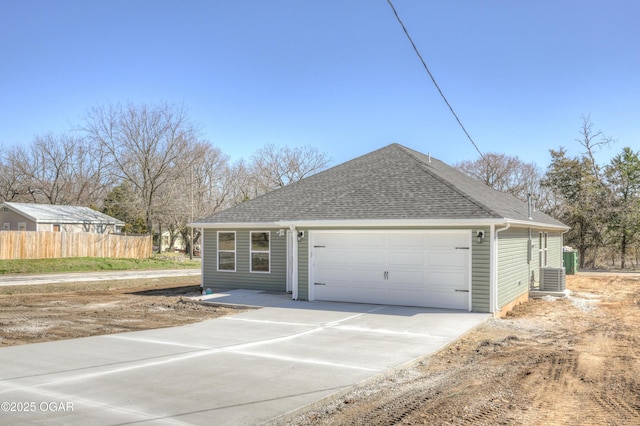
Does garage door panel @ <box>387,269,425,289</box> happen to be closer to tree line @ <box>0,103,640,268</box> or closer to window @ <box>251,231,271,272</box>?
window @ <box>251,231,271,272</box>

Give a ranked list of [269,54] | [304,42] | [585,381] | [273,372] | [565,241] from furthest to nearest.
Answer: [565,241] → [269,54] → [304,42] → [273,372] → [585,381]

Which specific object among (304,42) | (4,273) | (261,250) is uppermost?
(304,42)

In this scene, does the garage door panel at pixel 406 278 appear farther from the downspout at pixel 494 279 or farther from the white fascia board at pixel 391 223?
the downspout at pixel 494 279

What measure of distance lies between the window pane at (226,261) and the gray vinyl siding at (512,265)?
29.3 ft

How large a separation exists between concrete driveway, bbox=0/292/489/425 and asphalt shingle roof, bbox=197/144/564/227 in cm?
293

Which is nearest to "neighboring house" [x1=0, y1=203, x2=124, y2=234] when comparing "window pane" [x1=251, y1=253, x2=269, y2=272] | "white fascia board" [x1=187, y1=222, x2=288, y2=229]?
"white fascia board" [x1=187, y1=222, x2=288, y2=229]

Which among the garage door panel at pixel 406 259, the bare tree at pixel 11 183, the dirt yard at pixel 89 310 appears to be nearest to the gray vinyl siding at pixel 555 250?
the garage door panel at pixel 406 259

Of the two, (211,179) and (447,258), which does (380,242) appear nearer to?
(447,258)

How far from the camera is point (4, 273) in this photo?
2439cm

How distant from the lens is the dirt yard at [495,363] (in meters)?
5.09

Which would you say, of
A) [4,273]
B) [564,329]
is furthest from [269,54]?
[4,273]

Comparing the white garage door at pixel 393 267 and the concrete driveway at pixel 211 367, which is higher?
the white garage door at pixel 393 267

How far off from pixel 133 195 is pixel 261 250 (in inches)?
1079

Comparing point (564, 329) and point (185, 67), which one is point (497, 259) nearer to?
point (564, 329)
